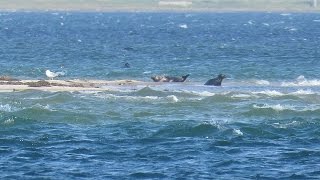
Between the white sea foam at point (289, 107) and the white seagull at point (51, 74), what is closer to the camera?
the white sea foam at point (289, 107)

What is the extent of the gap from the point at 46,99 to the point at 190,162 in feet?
48.1

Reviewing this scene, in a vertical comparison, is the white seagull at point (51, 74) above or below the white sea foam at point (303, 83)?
above

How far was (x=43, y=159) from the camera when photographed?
28.7 m

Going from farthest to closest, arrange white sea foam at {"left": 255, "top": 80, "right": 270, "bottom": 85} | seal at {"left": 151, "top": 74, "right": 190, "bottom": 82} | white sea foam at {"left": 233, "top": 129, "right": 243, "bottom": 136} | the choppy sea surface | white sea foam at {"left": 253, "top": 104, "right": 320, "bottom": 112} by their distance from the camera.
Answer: white sea foam at {"left": 255, "top": 80, "right": 270, "bottom": 85} → seal at {"left": 151, "top": 74, "right": 190, "bottom": 82} → white sea foam at {"left": 253, "top": 104, "right": 320, "bottom": 112} → white sea foam at {"left": 233, "top": 129, "right": 243, "bottom": 136} → the choppy sea surface

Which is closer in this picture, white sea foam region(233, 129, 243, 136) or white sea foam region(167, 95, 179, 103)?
white sea foam region(233, 129, 243, 136)

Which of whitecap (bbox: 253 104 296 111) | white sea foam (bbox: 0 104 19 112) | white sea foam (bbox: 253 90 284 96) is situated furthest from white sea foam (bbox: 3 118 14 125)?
white sea foam (bbox: 253 90 284 96)

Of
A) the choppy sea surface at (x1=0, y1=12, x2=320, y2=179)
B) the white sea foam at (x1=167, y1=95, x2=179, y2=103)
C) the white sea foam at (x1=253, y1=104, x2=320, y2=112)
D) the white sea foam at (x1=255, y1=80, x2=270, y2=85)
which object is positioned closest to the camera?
the choppy sea surface at (x1=0, y1=12, x2=320, y2=179)

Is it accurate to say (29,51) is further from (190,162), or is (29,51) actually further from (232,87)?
(190,162)

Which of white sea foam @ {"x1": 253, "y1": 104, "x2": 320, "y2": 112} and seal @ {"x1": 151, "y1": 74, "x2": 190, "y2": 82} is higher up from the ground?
seal @ {"x1": 151, "y1": 74, "x2": 190, "y2": 82}

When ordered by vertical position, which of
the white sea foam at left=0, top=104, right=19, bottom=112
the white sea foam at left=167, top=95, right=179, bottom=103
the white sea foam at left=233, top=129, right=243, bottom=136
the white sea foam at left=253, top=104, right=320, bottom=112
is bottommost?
the white sea foam at left=233, top=129, right=243, bottom=136

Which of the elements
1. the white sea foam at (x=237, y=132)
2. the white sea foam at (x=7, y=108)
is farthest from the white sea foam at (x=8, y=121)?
the white sea foam at (x=237, y=132)

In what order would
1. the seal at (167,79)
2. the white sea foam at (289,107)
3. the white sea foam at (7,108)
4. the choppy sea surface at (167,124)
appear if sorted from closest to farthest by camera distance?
the choppy sea surface at (167,124) < the white sea foam at (7,108) < the white sea foam at (289,107) < the seal at (167,79)

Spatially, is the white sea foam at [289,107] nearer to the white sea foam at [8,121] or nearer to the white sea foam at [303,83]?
the white sea foam at [8,121]

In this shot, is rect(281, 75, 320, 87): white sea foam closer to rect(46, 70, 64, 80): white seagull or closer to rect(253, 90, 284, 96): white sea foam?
rect(253, 90, 284, 96): white sea foam
